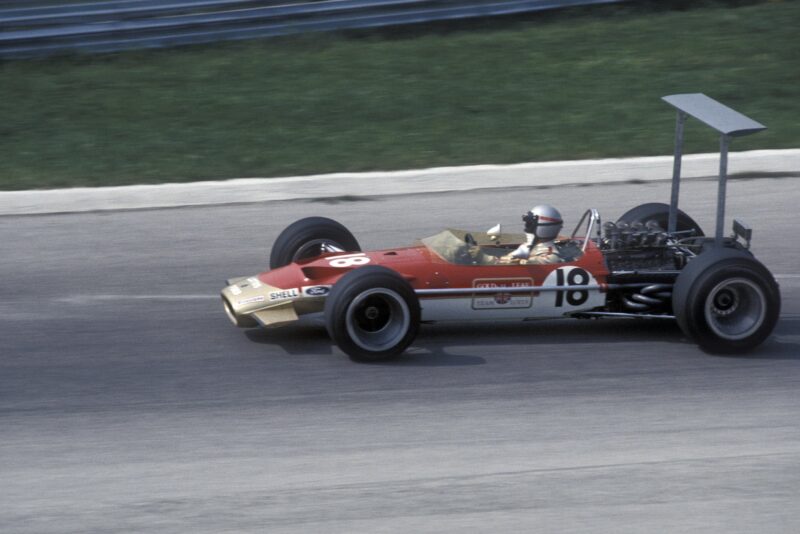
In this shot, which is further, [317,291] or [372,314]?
[317,291]

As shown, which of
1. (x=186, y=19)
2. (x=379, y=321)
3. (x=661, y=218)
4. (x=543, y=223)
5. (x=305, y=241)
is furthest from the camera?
(x=186, y=19)

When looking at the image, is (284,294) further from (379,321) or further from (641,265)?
(641,265)

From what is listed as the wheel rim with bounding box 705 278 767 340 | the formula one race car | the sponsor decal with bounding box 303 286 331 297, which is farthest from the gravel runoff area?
the wheel rim with bounding box 705 278 767 340

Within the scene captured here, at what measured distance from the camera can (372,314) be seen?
23.3 feet

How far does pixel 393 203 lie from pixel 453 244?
3536 mm

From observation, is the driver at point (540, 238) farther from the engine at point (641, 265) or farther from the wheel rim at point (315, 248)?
the wheel rim at point (315, 248)

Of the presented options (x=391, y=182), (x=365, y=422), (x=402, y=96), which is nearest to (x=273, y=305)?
(x=365, y=422)

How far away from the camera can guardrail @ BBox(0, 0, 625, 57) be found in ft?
49.1

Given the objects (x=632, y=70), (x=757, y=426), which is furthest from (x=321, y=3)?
(x=757, y=426)

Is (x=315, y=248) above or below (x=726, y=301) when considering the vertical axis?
above

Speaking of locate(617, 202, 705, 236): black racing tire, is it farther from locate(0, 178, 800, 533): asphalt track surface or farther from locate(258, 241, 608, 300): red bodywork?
locate(258, 241, 608, 300): red bodywork

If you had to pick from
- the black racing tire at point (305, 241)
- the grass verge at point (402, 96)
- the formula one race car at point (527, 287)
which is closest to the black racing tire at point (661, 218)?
the formula one race car at point (527, 287)

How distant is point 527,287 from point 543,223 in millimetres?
462

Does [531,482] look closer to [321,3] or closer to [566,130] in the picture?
[566,130]
